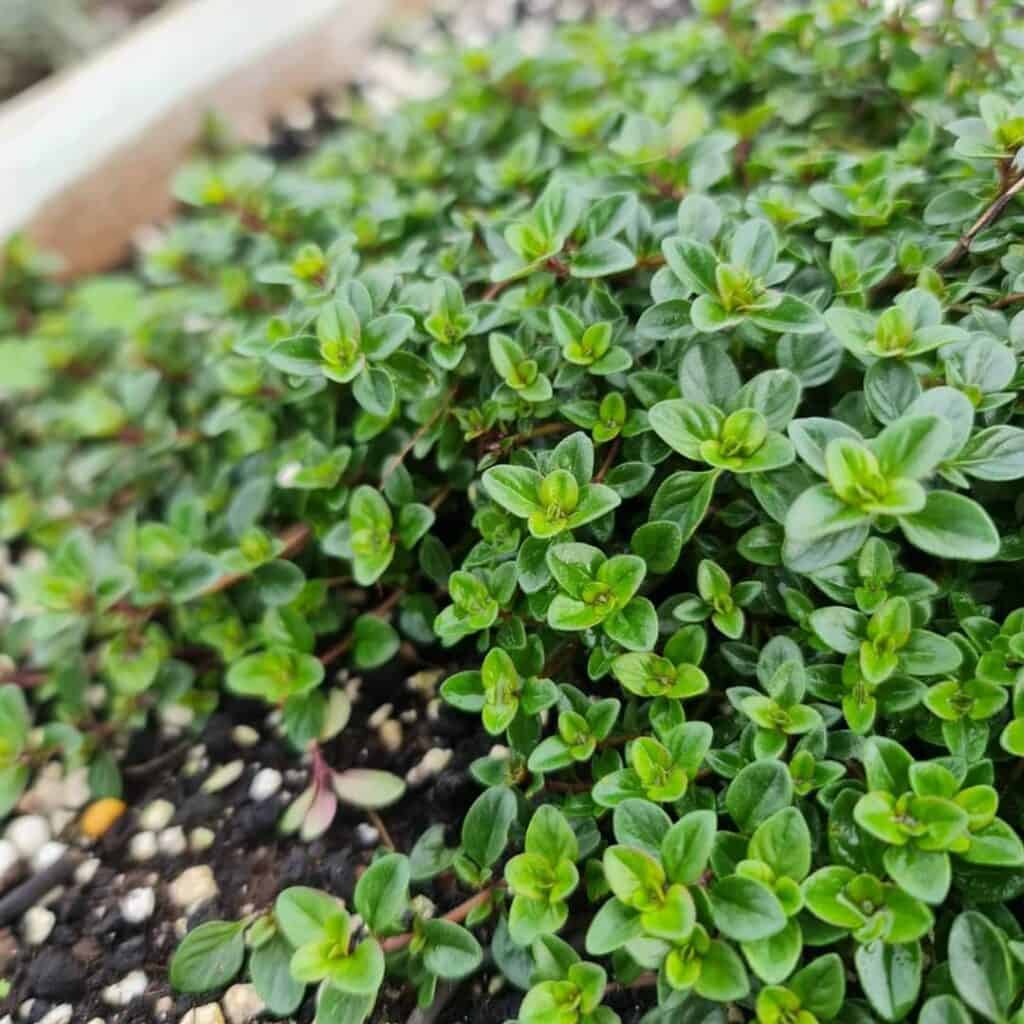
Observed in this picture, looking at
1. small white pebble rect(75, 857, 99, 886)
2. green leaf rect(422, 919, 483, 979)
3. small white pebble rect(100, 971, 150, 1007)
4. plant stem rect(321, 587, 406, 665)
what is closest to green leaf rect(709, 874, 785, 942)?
green leaf rect(422, 919, 483, 979)

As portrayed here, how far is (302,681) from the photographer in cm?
125

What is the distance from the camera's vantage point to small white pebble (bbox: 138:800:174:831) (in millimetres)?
1326

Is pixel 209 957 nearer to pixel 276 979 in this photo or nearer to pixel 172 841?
pixel 276 979

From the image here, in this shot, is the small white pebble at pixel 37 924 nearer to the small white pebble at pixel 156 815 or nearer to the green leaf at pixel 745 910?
the small white pebble at pixel 156 815

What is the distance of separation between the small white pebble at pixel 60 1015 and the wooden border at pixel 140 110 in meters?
1.55

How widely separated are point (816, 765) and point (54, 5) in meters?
2.71

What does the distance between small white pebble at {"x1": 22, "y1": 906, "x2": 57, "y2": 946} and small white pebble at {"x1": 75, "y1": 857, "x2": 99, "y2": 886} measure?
0.16 ft

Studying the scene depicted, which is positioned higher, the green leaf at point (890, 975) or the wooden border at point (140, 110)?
the wooden border at point (140, 110)

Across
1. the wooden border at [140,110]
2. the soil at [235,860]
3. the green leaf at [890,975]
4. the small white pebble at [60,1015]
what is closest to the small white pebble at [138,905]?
the soil at [235,860]

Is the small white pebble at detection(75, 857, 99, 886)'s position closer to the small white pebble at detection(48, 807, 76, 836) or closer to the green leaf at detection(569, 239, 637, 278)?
the small white pebble at detection(48, 807, 76, 836)

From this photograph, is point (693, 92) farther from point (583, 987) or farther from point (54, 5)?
point (54, 5)

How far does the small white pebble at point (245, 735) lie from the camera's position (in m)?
1.39

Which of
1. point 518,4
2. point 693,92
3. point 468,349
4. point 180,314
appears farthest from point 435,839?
point 518,4

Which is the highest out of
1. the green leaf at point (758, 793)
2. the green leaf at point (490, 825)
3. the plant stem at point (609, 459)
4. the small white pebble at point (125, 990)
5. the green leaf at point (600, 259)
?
the green leaf at point (600, 259)
